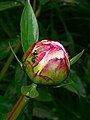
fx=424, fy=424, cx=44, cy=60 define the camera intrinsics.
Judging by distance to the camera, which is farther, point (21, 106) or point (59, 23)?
point (59, 23)

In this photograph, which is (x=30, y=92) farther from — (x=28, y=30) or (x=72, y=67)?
(x=72, y=67)

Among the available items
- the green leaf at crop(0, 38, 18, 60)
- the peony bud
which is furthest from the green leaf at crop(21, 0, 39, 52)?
the green leaf at crop(0, 38, 18, 60)

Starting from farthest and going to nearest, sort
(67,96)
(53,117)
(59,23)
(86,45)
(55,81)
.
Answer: (59,23) < (86,45) < (67,96) < (53,117) < (55,81)

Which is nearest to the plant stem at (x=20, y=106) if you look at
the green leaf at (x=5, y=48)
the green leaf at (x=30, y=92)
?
the green leaf at (x=30, y=92)

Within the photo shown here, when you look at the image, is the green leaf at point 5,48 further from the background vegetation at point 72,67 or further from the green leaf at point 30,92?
the green leaf at point 30,92

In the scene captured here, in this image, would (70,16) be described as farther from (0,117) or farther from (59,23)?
(0,117)

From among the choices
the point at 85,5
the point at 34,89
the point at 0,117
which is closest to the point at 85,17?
the point at 85,5
